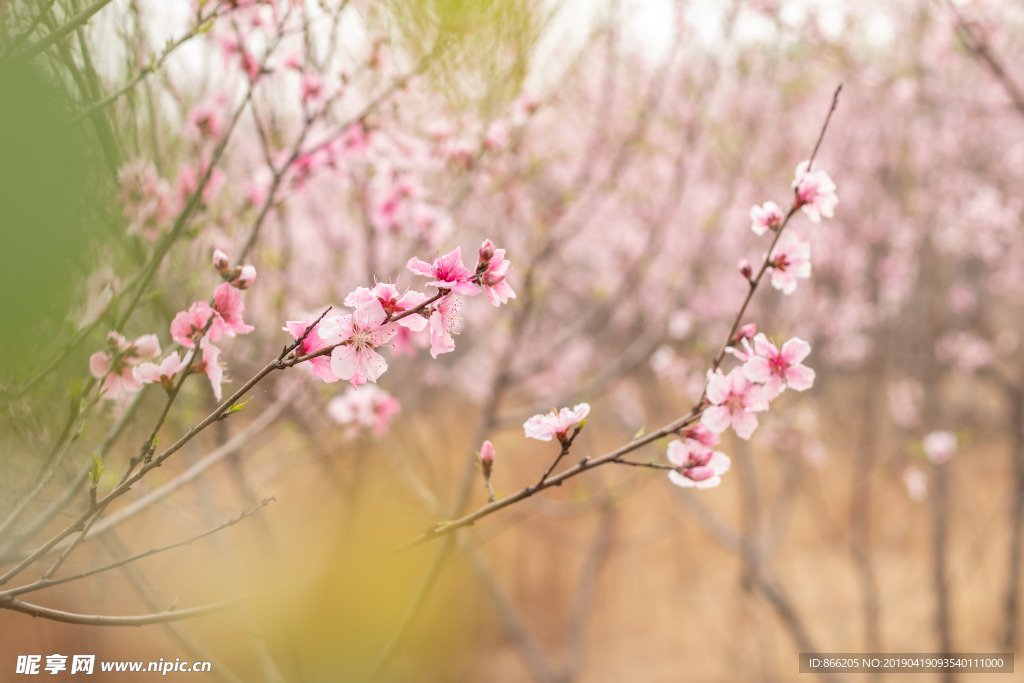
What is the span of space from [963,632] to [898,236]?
18.6ft

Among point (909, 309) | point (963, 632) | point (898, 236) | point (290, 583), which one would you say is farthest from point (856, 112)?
point (290, 583)

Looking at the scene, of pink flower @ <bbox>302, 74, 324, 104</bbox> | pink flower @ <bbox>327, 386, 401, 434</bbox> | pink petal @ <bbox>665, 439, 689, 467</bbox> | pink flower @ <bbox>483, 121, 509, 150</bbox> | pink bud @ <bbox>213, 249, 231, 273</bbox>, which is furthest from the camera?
pink flower @ <bbox>327, 386, 401, 434</bbox>

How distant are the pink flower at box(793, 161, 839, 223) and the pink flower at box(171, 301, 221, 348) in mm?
1432

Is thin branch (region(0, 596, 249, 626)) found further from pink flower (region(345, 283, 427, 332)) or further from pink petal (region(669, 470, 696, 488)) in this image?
pink petal (region(669, 470, 696, 488))

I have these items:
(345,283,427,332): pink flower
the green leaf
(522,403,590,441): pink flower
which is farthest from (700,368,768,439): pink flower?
the green leaf

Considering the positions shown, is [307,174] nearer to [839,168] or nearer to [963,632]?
[839,168]

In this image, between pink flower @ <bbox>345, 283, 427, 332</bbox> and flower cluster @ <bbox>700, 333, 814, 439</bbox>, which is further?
flower cluster @ <bbox>700, 333, 814, 439</bbox>

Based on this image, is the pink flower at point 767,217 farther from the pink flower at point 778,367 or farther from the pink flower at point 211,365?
the pink flower at point 211,365

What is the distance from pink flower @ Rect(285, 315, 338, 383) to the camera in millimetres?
1109

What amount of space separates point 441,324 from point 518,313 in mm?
3222

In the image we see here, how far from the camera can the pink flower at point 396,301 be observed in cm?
107

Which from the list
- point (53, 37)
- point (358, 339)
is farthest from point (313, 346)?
point (53, 37)

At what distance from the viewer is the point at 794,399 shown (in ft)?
26.4

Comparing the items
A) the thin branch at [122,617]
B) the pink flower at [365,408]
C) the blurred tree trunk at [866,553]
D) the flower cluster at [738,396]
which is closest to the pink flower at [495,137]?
the pink flower at [365,408]
